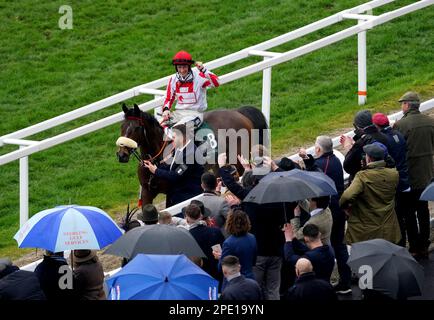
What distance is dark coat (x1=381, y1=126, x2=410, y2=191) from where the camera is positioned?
13250 mm

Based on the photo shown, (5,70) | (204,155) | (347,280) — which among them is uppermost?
(5,70)

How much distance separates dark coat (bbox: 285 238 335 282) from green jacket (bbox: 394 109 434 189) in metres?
2.48

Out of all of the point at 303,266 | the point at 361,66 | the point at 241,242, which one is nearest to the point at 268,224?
the point at 241,242

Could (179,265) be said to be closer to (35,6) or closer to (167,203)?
(167,203)

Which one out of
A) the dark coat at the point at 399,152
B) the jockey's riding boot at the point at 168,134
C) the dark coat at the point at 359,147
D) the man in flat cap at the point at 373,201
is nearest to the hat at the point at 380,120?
the dark coat at the point at 399,152

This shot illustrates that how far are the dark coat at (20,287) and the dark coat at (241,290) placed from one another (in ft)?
4.62

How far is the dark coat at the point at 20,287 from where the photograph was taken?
10344 millimetres

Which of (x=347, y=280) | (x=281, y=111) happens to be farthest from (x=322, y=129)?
(x=347, y=280)

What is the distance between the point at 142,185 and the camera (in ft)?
47.3

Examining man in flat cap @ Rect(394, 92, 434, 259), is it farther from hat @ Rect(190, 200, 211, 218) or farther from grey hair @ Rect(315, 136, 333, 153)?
hat @ Rect(190, 200, 211, 218)

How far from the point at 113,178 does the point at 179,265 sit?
7.21 meters

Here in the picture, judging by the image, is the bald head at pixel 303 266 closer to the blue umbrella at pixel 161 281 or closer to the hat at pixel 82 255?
the blue umbrella at pixel 161 281
